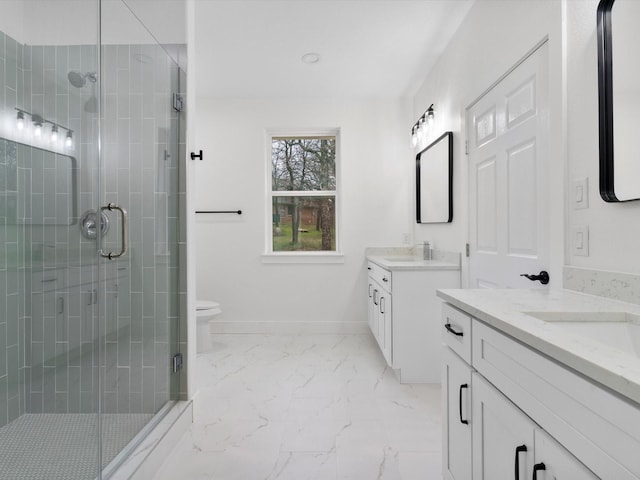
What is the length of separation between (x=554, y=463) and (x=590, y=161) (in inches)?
43.2

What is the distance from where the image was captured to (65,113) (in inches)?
65.6

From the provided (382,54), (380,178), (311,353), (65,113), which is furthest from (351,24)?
(311,353)

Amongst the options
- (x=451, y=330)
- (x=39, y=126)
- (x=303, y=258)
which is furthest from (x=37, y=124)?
(x=303, y=258)

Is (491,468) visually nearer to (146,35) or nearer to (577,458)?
(577,458)

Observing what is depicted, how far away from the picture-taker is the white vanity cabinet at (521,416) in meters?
0.62

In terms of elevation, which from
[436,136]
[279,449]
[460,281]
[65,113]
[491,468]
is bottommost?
[279,449]

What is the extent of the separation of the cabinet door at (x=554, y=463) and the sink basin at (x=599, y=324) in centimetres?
35

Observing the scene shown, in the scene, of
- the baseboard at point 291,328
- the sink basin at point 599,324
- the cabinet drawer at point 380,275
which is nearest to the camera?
the sink basin at point 599,324

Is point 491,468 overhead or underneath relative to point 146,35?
underneath

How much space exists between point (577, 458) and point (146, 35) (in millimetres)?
2300

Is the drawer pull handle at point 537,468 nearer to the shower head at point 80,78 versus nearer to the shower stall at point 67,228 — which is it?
the shower stall at point 67,228

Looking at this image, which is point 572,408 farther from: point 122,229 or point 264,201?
point 264,201

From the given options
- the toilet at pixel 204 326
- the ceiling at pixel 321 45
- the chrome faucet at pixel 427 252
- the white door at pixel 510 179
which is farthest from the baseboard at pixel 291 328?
the ceiling at pixel 321 45

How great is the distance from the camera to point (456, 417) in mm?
1307
